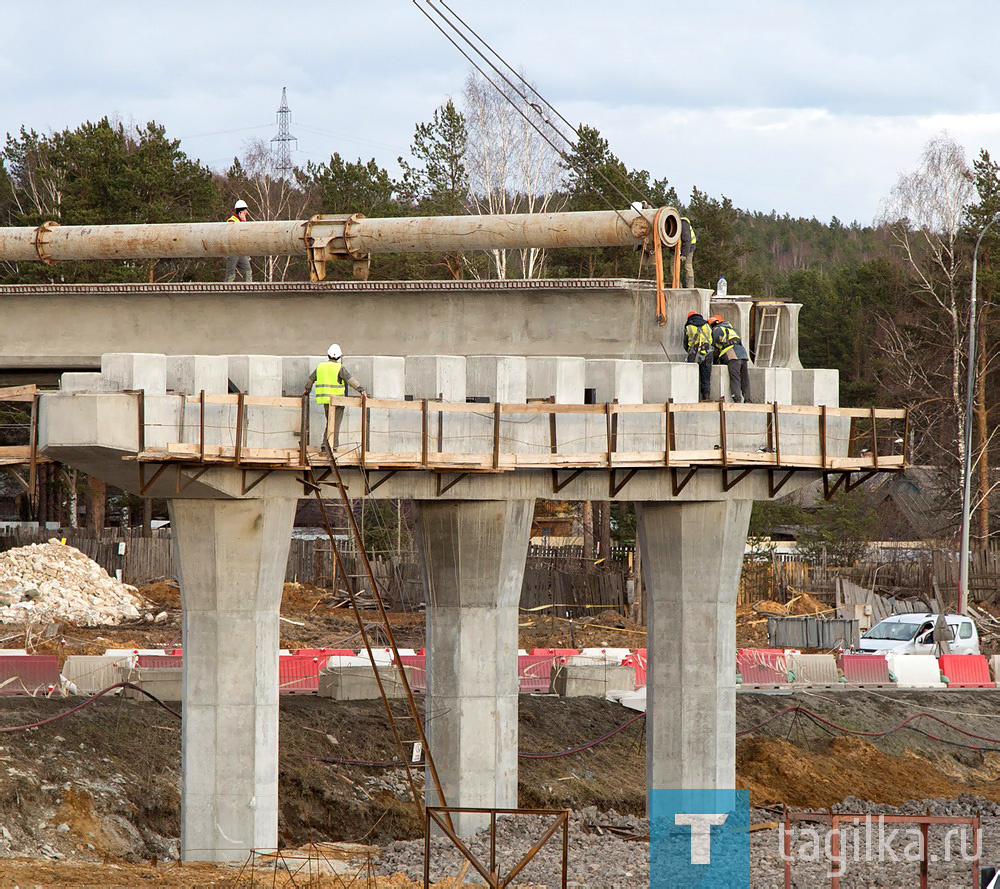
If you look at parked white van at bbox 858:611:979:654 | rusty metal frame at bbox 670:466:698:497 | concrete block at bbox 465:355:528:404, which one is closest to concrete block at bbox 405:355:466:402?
concrete block at bbox 465:355:528:404

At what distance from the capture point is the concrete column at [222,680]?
18.2 metres

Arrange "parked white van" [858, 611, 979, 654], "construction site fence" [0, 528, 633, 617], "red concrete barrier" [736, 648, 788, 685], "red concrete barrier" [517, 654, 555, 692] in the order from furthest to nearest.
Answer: "construction site fence" [0, 528, 633, 617]
"parked white van" [858, 611, 979, 654]
"red concrete barrier" [736, 648, 788, 685]
"red concrete barrier" [517, 654, 555, 692]

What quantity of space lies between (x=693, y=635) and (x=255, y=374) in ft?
25.2

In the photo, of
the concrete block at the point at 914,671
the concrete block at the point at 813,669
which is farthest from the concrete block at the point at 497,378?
the concrete block at the point at 914,671

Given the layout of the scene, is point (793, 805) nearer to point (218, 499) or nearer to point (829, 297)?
point (218, 499)

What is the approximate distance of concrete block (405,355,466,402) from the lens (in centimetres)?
1862

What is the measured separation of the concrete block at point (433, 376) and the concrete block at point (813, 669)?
1731 centimetres

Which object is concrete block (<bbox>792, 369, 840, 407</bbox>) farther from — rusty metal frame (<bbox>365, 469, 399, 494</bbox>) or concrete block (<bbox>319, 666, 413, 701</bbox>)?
concrete block (<bbox>319, 666, 413, 701</bbox>)

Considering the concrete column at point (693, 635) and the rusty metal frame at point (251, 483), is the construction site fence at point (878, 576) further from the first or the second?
the rusty metal frame at point (251, 483)

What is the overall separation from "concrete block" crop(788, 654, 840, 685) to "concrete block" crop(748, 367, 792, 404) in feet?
46.0

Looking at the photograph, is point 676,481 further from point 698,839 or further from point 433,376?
point 698,839

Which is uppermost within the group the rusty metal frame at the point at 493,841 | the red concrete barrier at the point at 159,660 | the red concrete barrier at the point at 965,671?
the rusty metal frame at the point at 493,841

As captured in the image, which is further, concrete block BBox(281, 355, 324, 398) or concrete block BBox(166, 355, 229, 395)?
concrete block BBox(281, 355, 324, 398)

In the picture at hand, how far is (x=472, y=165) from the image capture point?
45906mm
